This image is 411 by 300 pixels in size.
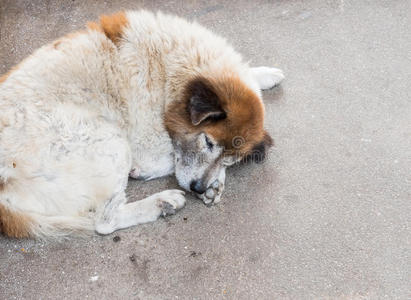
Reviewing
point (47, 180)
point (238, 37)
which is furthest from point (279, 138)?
point (47, 180)

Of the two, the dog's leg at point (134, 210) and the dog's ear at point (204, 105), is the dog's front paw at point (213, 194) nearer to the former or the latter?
the dog's leg at point (134, 210)

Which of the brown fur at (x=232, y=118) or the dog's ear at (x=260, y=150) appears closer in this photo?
the brown fur at (x=232, y=118)

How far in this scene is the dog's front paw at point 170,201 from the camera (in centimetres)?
364

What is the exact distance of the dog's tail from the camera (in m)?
3.28

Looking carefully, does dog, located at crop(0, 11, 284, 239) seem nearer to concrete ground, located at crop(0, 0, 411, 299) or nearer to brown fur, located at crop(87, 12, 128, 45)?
brown fur, located at crop(87, 12, 128, 45)

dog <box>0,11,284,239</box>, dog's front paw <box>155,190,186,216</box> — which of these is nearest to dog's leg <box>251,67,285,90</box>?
dog <box>0,11,284,239</box>

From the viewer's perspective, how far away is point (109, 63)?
12.1ft

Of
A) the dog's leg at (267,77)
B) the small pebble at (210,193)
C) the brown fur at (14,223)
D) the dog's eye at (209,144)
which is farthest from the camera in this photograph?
the dog's leg at (267,77)

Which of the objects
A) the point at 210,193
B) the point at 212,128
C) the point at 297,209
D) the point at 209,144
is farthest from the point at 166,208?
the point at 297,209

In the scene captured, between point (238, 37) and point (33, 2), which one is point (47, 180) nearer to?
point (238, 37)

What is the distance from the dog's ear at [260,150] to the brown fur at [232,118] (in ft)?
0.24

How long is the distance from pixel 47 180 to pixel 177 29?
1.68 meters

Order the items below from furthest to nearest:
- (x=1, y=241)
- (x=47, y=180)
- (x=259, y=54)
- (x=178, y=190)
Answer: (x=259, y=54), (x=178, y=190), (x=1, y=241), (x=47, y=180)

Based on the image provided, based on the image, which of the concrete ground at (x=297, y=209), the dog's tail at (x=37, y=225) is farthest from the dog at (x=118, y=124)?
the concrete ground at (x=297, y=209)
